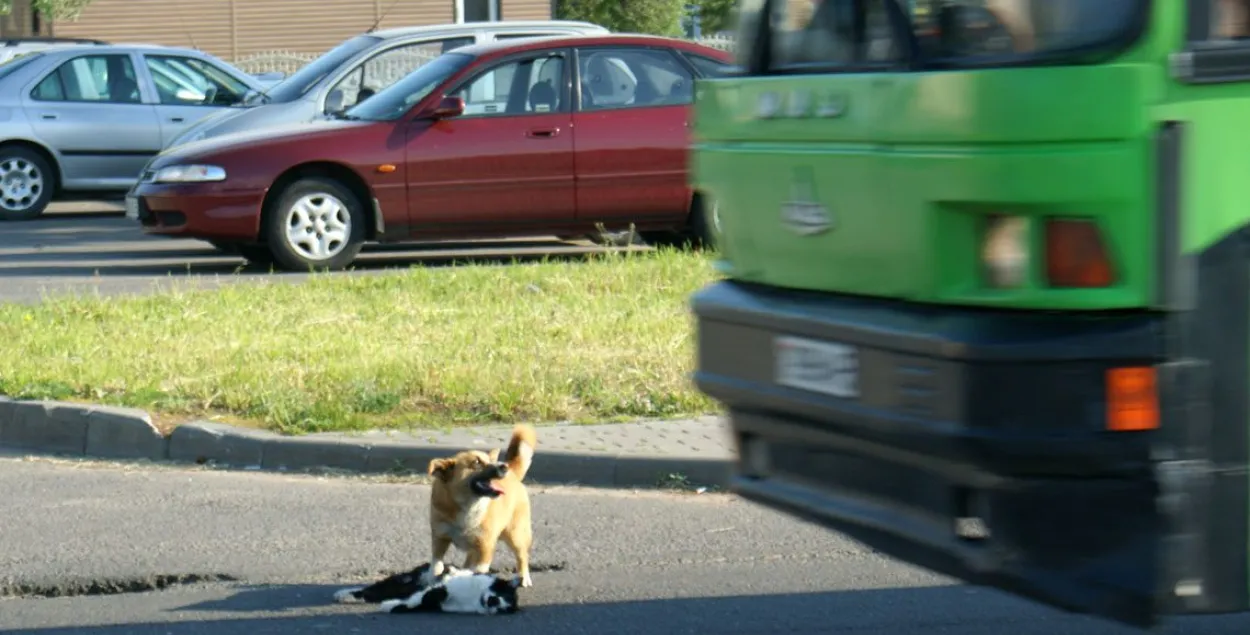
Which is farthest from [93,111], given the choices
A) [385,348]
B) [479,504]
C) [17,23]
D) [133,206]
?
[17,23]

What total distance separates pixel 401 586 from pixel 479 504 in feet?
1.22

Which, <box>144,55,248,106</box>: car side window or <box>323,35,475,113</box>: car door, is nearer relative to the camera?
<box>323,35,475,113</box>: car door

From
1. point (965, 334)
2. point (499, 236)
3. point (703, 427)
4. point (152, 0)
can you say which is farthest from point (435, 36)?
point (152, 0)

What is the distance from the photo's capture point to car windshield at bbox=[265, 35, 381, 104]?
16.0m

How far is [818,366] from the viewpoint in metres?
4.43

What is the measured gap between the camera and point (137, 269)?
553 inches

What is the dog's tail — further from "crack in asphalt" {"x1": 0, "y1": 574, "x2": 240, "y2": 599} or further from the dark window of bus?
the dark window of bus

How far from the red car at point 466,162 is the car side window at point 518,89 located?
0.03ft

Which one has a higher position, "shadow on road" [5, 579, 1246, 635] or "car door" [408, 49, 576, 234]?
"car door" [408, 49, 576, 234]

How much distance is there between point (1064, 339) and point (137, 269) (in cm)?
1122

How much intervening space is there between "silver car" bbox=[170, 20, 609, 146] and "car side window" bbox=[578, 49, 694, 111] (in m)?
1.94

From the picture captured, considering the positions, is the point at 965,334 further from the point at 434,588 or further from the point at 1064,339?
the point at 434,588

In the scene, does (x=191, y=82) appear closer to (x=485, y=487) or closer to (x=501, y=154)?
(x=501, y=154)

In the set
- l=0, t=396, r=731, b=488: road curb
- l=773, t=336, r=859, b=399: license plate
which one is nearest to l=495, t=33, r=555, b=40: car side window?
l=0, t=396, r=731, b=488: road curb
